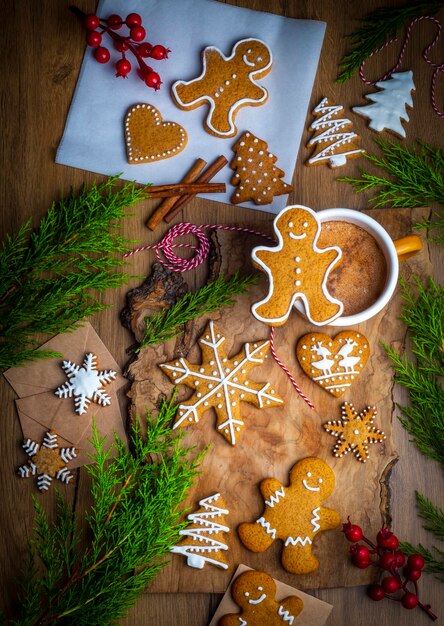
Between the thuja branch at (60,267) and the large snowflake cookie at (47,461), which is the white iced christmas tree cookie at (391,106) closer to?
the thuja branch at (60,267)

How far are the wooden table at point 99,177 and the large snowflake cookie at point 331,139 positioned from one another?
0.10 feet

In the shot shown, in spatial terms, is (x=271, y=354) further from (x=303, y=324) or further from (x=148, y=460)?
(x=148, y=460)

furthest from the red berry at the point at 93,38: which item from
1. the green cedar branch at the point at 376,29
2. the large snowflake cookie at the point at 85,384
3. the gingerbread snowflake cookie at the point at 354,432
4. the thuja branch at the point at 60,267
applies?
the gingerbread snowflake cookie at the point at 354,432

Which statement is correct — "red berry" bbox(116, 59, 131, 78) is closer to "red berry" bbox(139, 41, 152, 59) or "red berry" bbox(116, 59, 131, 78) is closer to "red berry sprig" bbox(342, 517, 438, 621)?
"red berry" bbox(139, 41, 152, 59)

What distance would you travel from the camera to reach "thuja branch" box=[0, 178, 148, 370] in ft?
4.96

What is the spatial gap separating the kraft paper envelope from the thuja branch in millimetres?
772

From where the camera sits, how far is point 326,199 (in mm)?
1661

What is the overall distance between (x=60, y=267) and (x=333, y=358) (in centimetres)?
74

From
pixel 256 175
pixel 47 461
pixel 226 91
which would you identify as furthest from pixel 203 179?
pixel 47 461

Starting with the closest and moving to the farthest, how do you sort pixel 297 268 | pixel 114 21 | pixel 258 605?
pixel 297 268
pixel 258 605
pixel 114 21

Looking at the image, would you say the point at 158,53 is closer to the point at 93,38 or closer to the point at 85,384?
the point at 93,38

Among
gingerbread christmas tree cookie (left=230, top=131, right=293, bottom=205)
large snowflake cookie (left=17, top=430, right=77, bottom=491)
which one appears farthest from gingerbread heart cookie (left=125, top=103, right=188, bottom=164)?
large snowflake cookie (left=17, top=430, right=77, bottom=491)

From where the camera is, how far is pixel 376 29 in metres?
1.67

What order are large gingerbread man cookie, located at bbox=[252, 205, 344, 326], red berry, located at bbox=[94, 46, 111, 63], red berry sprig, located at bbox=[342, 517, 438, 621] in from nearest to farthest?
large gingerbread man cookie, located at bbox=[252, 205, 344, 326] → red berry sprig, located at bbox=[342, 517, 438, 621] → red berry, located at bbox=[94, 46, 111, 63]
